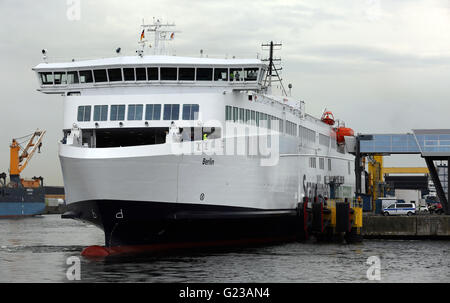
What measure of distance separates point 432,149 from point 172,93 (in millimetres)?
30247

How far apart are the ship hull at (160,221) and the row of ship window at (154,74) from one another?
6045 millimetres

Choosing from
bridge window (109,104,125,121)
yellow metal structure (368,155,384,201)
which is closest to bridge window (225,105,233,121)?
bridge window (109,104,125,121)

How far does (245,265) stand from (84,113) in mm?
9986

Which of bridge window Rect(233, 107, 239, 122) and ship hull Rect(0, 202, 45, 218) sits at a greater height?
bridge window Rect(233, 107, 239, 122)

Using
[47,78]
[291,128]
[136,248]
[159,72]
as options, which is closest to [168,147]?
[136,248]

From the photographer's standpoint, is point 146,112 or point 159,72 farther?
point 159,72

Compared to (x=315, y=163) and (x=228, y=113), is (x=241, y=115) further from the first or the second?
(x=315, y=163)

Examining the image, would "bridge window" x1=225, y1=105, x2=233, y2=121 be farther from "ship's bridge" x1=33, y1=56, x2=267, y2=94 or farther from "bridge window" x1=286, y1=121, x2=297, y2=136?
"bridge window" x1=286, y1=121, x2=297, y2=136

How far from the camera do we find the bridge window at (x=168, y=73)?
108 feet

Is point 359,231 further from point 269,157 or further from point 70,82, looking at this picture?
point 70,82

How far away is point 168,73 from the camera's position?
108ft

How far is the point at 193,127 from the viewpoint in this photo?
3147 cm

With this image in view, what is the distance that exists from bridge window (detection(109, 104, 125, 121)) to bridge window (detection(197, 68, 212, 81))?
3.90 meters

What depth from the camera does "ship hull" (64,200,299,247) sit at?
29062 millimetres
